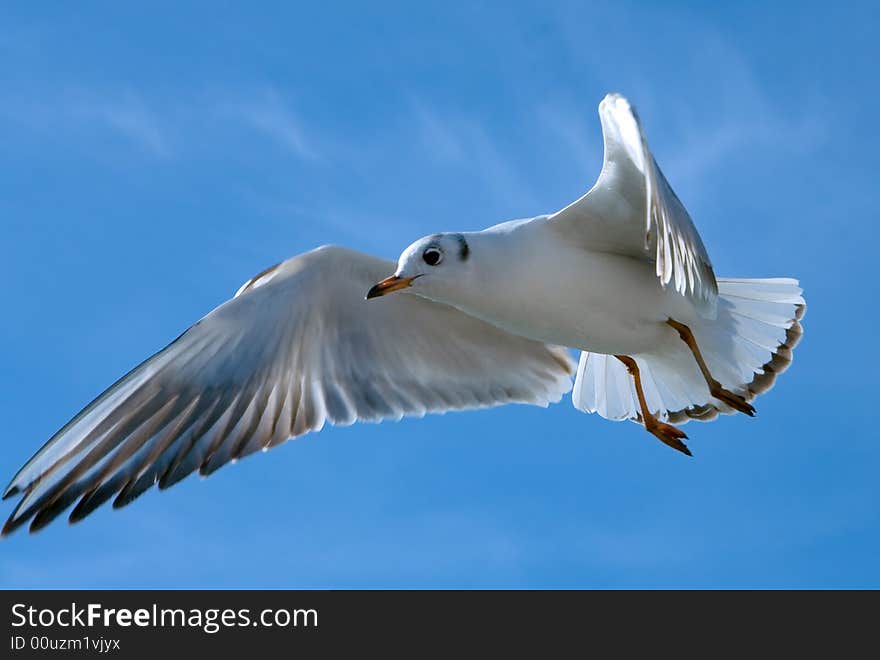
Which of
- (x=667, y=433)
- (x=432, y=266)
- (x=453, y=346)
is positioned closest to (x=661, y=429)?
(x=667, y=433)

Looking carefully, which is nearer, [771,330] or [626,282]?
[626,282]

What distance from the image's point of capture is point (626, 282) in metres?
5.37

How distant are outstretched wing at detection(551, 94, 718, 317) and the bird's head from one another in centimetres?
42

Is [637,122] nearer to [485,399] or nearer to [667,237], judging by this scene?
[667,237]

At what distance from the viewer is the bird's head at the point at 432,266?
515cm

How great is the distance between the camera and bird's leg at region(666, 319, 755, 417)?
5.49 m

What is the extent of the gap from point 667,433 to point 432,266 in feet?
4.46

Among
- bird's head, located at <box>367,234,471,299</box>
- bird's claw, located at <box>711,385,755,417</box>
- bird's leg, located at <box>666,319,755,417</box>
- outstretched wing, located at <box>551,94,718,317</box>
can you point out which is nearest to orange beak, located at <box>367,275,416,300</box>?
bird's head, located at <box>367,234,471,299</box>

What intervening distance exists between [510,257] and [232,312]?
4.01ft

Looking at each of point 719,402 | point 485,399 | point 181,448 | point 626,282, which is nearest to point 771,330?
point 719,402

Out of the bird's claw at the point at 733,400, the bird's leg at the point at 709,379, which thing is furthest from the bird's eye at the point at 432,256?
the bird's claw at the point at 733,400

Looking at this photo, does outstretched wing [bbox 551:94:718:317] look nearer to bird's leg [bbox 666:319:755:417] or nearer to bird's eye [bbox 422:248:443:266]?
bird's leg [bbox 666:319:755:417]

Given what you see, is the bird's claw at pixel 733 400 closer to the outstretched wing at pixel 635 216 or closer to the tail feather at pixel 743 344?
the tail feather at pixel 743 344

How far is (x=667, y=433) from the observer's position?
225 inches
